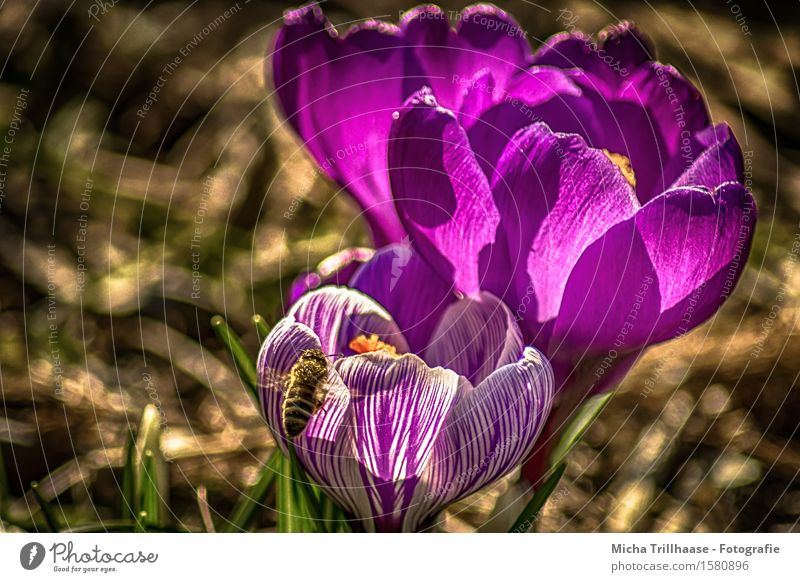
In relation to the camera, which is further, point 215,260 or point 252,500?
point 215,260

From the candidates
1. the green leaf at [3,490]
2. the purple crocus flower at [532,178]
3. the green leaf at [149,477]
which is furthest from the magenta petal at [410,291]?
the green leaf at [3,490]

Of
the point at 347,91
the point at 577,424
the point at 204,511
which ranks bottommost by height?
the point at 204,511

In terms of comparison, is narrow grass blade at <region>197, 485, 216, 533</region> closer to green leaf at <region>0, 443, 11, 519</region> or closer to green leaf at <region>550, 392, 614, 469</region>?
green leaf at <region>0, 443, 11, 519</region>

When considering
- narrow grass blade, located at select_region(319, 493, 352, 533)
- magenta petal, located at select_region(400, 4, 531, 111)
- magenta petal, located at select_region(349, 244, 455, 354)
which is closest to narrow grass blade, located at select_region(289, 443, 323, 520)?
narrow grass blade, located at select_region(319, 493, 352, 533)

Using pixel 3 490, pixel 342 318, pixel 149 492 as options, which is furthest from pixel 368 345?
pixel 3 490

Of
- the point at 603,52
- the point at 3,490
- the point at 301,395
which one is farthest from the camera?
the point at 3,490

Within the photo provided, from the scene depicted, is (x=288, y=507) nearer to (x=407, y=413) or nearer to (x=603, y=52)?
(x=407, y=413)
